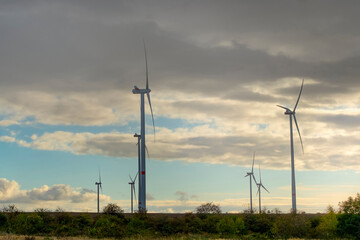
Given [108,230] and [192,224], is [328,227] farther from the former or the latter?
[108,230]

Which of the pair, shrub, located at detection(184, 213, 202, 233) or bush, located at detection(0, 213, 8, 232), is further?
bush, located at detection(0, 213, 8, 232)

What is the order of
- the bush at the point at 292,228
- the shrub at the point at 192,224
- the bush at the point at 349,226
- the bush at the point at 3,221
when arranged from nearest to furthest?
the bush at the point at 349,226 → the bush at the point at 292,228 → the shrub at the point at 192,224 → the bush at the point at 3,221

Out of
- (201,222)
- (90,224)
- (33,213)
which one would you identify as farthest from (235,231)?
(33,213)

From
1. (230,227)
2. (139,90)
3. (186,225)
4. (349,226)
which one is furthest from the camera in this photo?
(139,90)

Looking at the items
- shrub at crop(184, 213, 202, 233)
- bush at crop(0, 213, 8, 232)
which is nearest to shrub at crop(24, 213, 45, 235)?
bush at crop(0, 213, 8, 232)

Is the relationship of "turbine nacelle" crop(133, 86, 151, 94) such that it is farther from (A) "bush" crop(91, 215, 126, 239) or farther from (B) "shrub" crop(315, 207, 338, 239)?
(B) "shrub" crop(315, 207, 338, 239)

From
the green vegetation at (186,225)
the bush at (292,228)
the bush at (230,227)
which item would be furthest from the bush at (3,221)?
the bush at (292,228)

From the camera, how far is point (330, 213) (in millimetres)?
85188

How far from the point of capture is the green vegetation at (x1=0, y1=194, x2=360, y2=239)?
81.4 metres

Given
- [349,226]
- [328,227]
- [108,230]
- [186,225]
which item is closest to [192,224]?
[186,225]

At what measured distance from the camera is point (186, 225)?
308ft

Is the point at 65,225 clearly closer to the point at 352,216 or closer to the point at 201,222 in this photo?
the point at 201,222

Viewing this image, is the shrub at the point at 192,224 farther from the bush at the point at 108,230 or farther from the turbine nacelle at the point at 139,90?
the turbine nacelle at the point at 139,90

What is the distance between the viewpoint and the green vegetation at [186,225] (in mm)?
81375
